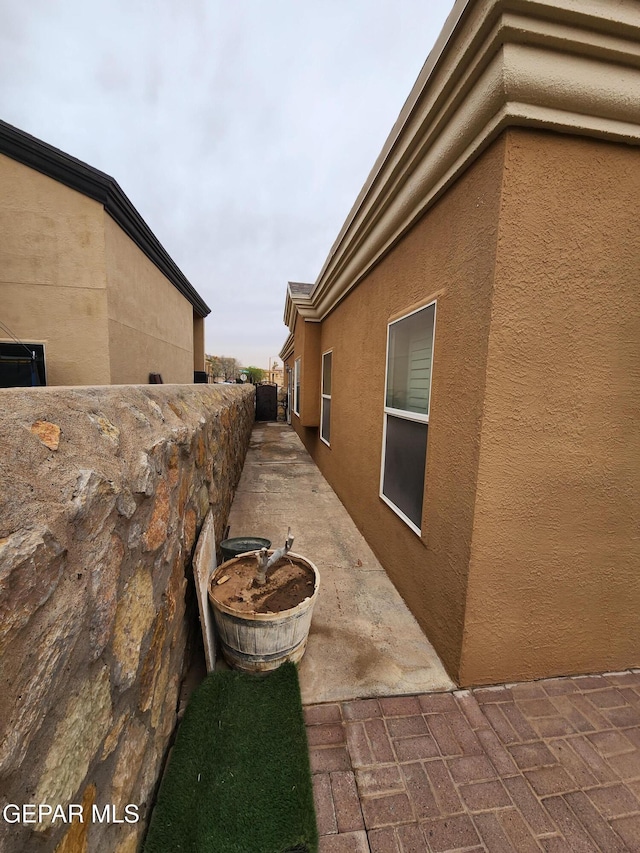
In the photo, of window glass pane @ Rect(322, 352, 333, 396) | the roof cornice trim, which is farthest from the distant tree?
the roof cornice trim

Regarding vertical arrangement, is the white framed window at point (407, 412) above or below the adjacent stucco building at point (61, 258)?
below

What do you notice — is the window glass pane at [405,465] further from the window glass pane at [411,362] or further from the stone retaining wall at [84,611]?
the stone retaining wall at [84,611]

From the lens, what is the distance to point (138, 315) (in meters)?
6.99

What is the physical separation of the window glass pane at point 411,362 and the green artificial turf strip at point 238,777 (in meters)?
2.09

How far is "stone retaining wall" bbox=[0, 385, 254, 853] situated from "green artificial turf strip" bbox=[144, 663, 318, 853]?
115mm

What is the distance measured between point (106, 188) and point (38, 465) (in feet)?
21.4

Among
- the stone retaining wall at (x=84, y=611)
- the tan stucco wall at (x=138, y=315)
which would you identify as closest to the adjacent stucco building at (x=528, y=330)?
the stone retaining wall at (x=84, y=611)

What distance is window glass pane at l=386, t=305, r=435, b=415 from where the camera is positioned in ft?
8.41

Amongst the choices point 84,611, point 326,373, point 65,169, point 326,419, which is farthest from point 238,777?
point 65,169

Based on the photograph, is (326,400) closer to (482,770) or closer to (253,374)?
(482,770)

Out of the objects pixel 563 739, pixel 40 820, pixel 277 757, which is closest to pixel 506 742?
pixel 563 739

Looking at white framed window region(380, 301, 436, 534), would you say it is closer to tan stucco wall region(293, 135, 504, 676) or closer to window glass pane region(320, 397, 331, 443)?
tan stucco wall region(293, 135, 504, 676)

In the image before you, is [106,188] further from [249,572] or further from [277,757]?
[277,757]

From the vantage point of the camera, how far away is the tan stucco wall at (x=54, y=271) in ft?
17.2
